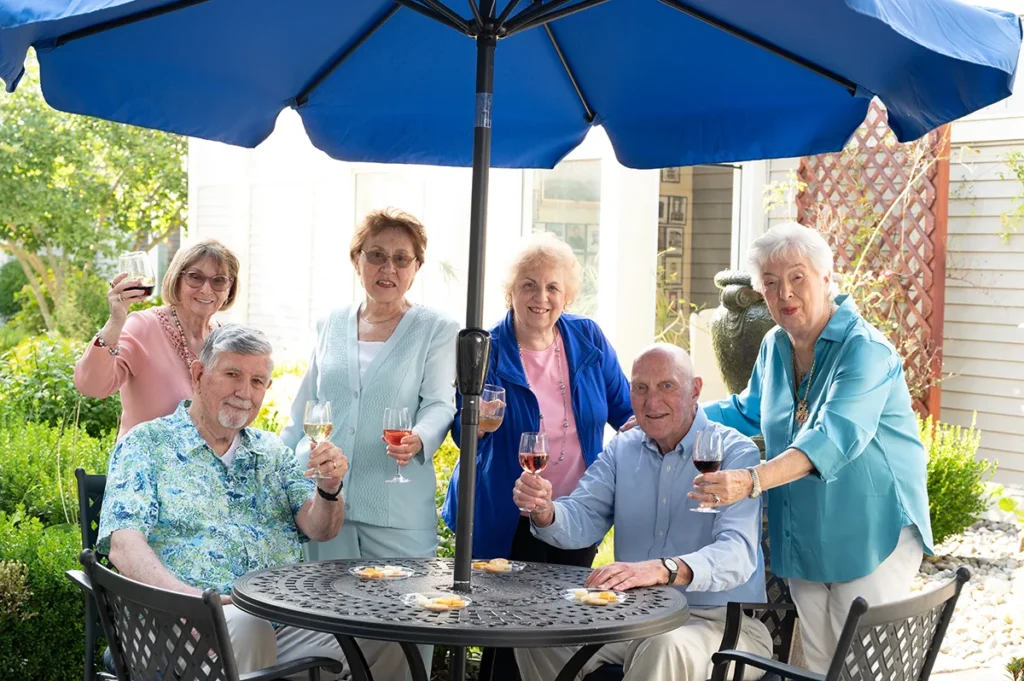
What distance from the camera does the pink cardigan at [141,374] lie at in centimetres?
385

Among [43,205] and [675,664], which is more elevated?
[43,205]

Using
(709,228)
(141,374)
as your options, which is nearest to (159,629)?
(141,374)

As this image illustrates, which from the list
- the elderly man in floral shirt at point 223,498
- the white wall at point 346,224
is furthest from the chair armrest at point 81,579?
the white wall at point 346,224

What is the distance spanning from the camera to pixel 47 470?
6.31 metres

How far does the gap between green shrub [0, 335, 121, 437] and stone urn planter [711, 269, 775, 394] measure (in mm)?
4195

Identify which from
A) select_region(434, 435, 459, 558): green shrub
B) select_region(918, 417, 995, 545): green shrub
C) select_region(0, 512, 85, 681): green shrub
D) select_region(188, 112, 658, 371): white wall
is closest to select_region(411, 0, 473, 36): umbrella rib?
select_region(434, 435, 459, 558): green shrub

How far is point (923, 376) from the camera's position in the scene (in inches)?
350

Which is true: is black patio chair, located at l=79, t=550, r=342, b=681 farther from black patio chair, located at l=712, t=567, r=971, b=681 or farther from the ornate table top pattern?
black patio chair, located at l=712, t=567, r=971, b=681

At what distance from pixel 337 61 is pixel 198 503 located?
155 cm

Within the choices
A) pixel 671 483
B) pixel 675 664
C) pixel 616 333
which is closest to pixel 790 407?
pixel 671 483

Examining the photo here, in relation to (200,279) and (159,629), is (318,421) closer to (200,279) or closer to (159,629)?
(159,629)

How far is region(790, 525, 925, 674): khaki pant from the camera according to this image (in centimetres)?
346

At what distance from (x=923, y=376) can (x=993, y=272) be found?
0.95 metres

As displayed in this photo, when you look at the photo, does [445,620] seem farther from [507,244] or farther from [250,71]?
[507,244]
